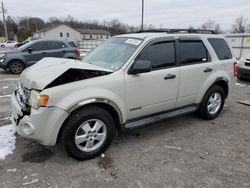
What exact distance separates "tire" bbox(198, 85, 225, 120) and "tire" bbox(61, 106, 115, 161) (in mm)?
2164

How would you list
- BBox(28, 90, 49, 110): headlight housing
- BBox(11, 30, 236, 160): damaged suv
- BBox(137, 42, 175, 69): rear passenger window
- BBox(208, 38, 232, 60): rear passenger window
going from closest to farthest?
BBox(28, 90, 49, 110): headlight housing
BBox(11, 30, 236, 160): damaged suv
BBox(137, 42, 175, 69): rear passenger window
BBox(208, 38, 232, 60): rear passenger window

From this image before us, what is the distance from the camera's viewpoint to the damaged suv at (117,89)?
105 inches

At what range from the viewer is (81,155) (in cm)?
296

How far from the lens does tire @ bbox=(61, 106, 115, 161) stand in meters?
2.78

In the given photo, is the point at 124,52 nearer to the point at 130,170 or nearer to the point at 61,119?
the point at 61,119

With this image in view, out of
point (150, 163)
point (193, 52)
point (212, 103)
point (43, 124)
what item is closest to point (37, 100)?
point (43, 124)

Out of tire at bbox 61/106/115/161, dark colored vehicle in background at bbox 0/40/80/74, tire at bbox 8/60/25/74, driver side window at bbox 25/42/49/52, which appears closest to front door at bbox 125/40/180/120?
tire at bbox 61/106/115/161

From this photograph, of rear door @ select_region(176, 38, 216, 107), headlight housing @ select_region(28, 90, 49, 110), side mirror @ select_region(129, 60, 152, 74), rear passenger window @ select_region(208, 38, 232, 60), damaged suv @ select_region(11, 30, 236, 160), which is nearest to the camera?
headlight housing @ select_region(28, 90, 49, 110)

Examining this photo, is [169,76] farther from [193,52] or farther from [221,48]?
[221,48]

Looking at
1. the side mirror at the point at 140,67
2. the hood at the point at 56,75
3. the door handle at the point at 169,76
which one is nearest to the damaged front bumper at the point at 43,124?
the hood at the point at 56,75

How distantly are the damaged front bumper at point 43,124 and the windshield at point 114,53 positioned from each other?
3.54 ft

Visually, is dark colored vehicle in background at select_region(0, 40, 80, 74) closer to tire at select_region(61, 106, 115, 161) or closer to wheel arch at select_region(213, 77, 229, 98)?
wheel arch at select_region(213, 77, 229, 98)

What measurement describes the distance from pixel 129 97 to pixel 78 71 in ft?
2.81

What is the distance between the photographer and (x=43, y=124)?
2629 millimetres
